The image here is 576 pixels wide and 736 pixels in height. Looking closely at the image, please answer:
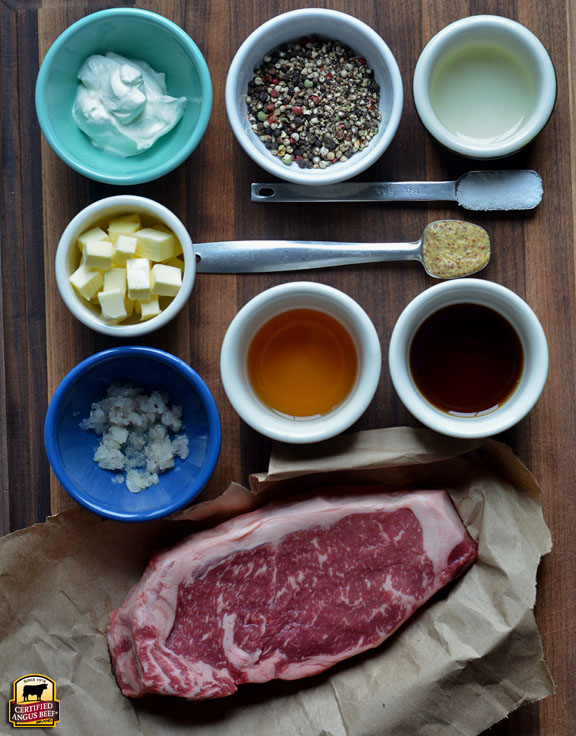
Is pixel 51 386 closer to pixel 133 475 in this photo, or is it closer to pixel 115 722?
pixel 133 475

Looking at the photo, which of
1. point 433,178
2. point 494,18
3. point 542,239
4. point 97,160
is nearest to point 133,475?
point 97,160

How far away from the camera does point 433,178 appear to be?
1.46 m

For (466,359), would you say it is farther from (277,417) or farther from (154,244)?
(154,244)

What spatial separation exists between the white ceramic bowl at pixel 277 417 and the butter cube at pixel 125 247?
0.75 feet

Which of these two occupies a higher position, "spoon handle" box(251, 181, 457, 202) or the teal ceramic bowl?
the teal ceramic bowl

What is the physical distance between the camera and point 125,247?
1.33 metres

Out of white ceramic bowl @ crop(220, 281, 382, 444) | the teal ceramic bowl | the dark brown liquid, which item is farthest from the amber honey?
the teal ceramic bowl

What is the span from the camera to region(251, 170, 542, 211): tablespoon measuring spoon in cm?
143

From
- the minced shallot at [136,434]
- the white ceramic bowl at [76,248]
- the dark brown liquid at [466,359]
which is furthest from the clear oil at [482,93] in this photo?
the minced shallot at [136,434]

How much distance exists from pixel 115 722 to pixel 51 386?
654 mm

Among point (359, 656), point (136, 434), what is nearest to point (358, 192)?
point (136, 434)

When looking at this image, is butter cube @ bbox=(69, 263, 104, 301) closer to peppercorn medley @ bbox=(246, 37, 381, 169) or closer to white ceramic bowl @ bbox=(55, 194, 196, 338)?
white ceramic bowl @ bbox=(55, 194, 196, 338)

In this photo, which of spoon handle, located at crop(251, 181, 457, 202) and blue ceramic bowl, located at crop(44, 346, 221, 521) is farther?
spoon handle, located at crop(251, 181, 457, 202)

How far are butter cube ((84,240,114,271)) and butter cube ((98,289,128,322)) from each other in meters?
0.05
